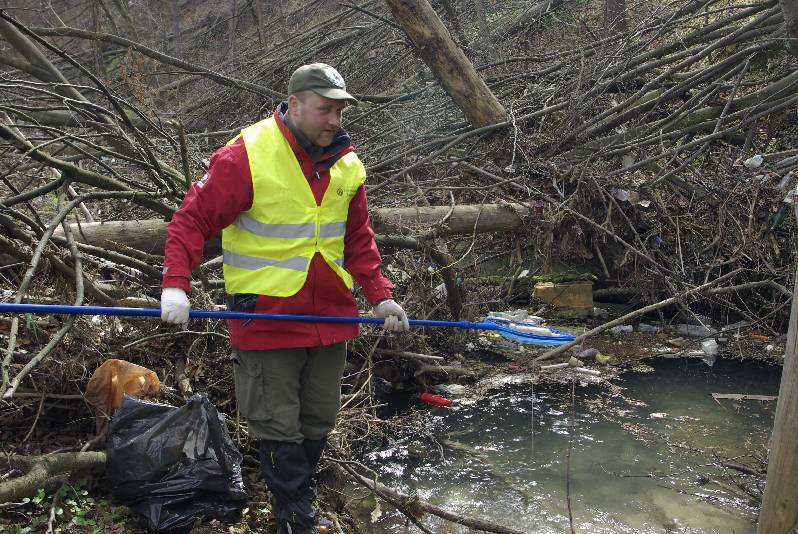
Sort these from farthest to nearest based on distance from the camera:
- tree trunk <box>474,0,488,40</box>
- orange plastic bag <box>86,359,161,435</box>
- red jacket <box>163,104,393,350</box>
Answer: tree trunk <box>474,0,488,40</box> → orange plastic bag <box>86,359,161,435</box> → red jacket <box>163,104,393,350</box>

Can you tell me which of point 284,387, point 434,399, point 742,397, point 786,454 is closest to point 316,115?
point 284,387

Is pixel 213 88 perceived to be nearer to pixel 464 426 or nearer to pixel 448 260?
pixel 448 260

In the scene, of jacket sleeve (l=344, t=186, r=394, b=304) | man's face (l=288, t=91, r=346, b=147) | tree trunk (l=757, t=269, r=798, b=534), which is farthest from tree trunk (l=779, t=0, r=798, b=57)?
man's face (l=288, t=91, r=346, b=147)

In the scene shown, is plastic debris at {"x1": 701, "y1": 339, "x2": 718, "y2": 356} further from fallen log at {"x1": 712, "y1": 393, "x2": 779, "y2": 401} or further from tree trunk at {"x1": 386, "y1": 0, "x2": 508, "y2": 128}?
tree trunk at {"x1": 386, "y1": 0, "x2": 508, "y2": 128}

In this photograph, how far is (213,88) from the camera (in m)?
8.36

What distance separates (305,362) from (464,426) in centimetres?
198

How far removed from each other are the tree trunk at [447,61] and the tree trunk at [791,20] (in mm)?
2241

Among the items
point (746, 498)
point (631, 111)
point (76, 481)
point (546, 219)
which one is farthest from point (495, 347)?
point (76, 481)

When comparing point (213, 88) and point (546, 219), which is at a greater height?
point (213, 88)

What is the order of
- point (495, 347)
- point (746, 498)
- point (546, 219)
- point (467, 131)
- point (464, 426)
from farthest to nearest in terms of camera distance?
1. point (467, 131)
2. point (495, 347)
3. point (546, 219)
4. point (464, 426)
5. point (746, 498)

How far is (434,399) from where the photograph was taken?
4.87m

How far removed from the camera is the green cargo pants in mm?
2631

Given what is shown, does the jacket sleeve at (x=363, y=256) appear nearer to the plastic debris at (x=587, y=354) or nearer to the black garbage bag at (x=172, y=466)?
the black garbage bag at (x=172, y=466)

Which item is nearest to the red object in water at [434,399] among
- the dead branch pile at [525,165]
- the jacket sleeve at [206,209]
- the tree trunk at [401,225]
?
the dead branch pile at [525,165]
